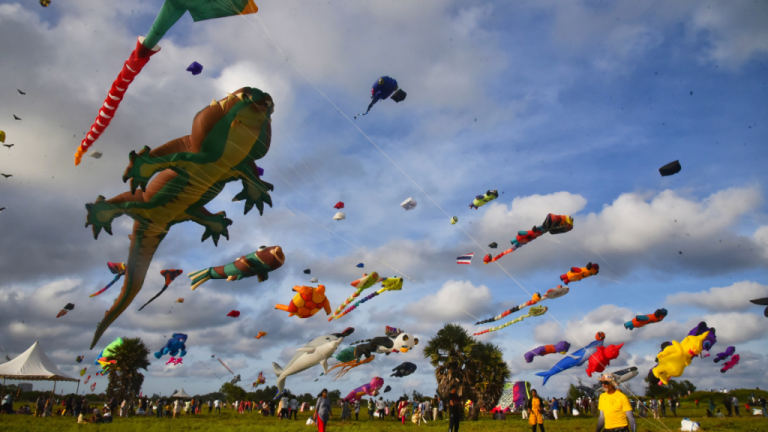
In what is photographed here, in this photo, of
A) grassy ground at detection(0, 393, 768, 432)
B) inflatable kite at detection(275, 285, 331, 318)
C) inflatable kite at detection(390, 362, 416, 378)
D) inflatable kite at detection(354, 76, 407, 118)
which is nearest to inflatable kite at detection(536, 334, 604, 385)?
grassy ground at detection(0, 393, 768, 432)

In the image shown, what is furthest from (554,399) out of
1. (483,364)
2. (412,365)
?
(412,365)

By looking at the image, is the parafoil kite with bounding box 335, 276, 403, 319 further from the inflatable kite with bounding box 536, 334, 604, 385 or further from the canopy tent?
the canopy tent

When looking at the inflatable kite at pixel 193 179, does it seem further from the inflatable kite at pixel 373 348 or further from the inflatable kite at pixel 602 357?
the inflatable kite at pixel 602 357

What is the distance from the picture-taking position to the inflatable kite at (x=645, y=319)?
18797mm

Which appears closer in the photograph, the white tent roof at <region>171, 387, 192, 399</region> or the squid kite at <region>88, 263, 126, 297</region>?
the squid kite at <region>88, 263, 126, 297</region>

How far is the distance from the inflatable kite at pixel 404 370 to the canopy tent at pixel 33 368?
899 inches

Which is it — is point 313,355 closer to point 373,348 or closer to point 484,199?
point 373,348

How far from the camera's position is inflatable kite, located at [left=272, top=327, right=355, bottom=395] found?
61.5ft

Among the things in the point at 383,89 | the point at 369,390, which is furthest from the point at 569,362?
the point at 383,89

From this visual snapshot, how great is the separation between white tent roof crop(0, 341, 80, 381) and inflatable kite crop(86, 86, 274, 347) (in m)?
18.3

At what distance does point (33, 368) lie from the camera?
29.2 metres

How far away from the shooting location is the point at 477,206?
21797 mm

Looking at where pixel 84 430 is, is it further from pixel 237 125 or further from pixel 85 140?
pixel 237 125

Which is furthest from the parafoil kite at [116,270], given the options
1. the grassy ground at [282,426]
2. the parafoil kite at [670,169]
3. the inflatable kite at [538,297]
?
the parafoil kite at [670,169]
